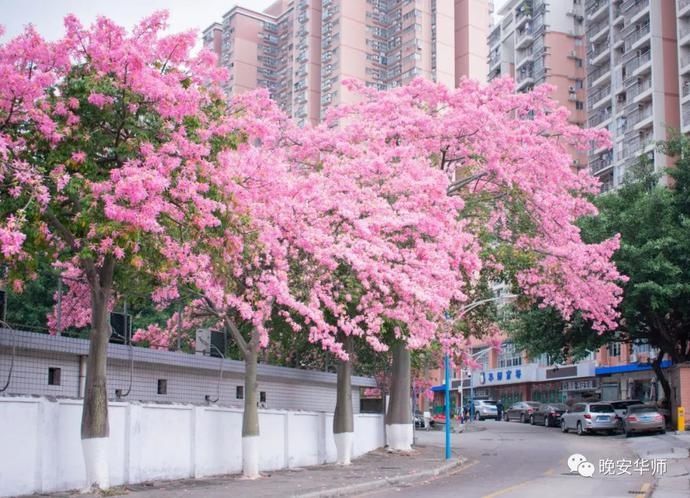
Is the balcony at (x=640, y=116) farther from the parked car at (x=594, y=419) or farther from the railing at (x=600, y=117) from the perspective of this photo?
the parked car at (x=594, y=419)

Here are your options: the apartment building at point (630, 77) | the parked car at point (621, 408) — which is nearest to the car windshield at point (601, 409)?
the parked car at point (621, 408)

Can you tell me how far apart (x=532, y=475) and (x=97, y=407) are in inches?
453

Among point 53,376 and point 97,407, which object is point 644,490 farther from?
point 53,376

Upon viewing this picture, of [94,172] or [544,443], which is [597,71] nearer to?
[544,443]

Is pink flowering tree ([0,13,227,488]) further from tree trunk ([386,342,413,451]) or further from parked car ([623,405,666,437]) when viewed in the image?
parked car ([623,405,666,437])

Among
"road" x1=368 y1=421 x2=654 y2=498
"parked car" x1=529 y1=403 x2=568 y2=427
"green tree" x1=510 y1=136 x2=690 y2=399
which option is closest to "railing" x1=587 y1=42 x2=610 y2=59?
"parked car" x1=529 y1=403 x2=568 y2=427

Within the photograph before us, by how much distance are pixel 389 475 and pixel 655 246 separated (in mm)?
20027

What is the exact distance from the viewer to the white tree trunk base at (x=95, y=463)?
16250 millimetres

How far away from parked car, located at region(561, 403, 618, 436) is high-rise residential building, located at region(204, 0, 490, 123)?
62.3m

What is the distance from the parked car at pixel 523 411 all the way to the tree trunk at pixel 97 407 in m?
48.9

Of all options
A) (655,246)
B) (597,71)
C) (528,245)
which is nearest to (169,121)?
(528,245)

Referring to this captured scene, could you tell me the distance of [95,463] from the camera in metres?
16.3

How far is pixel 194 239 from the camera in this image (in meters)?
15.8

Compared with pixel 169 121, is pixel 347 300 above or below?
below
